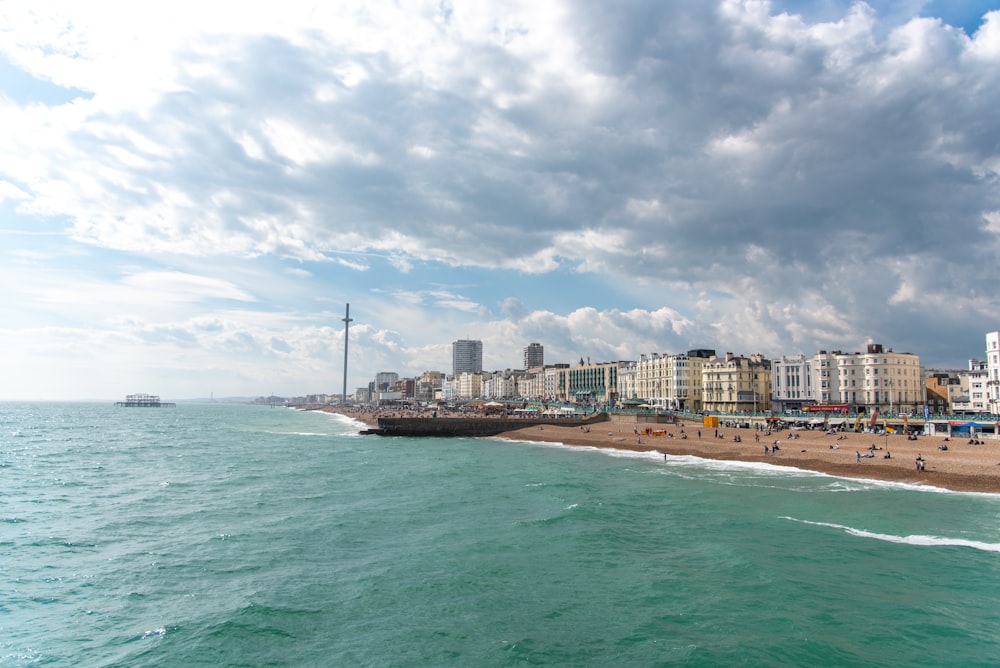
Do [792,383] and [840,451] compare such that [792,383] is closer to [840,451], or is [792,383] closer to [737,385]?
[737,385]

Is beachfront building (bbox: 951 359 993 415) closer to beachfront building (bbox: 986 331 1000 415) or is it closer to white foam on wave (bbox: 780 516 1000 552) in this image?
beachfront building (bbox: 986 331 1000 415)

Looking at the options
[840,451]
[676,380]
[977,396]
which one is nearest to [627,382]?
[676,380]

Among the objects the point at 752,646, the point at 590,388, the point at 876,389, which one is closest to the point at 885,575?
the point at 752,646

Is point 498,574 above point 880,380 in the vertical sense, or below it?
below

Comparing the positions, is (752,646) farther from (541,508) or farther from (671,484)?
(671,484)

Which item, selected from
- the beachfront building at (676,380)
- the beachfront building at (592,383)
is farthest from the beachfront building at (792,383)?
the beachfront building at (592,383)

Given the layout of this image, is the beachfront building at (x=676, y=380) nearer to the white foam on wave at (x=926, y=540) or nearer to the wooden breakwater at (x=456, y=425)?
the wooden breakwater at (x=456, y=425)

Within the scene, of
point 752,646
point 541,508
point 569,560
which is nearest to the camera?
point 752,646

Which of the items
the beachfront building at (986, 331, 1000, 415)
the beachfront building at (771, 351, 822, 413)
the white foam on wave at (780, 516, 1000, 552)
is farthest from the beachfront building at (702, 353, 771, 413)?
the white foam on wave at (780, 516, 1000, 552)
